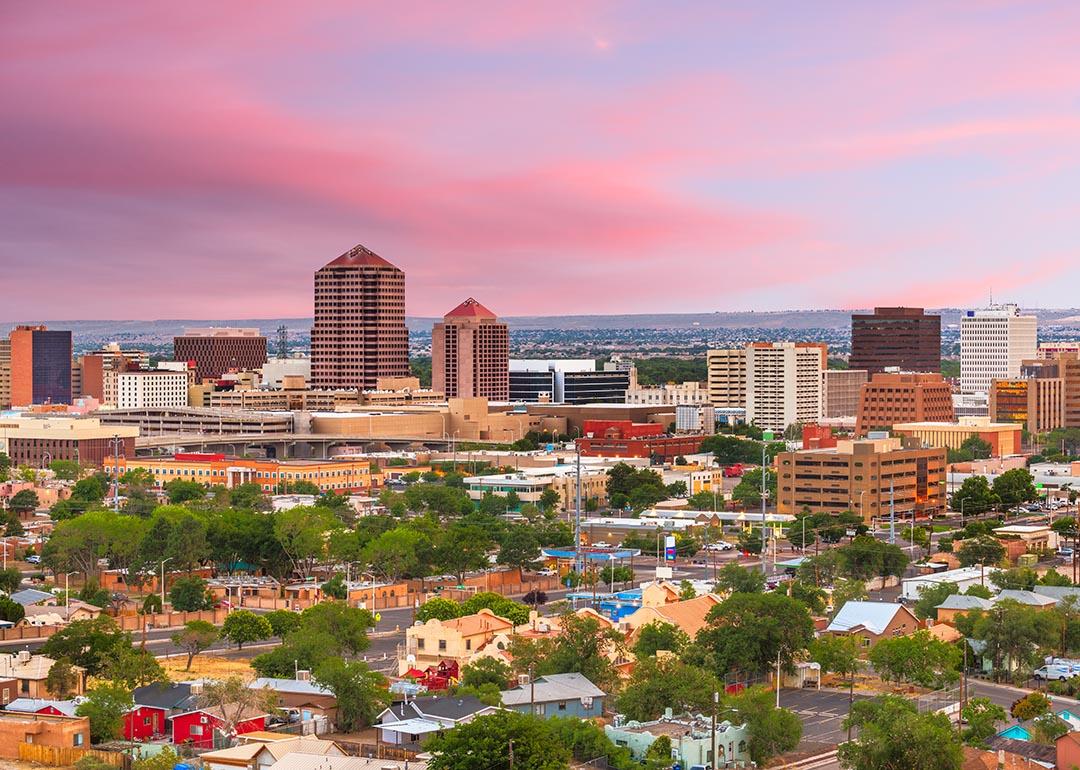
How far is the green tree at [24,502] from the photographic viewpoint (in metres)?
106

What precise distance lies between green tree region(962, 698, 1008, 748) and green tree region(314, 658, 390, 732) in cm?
1452

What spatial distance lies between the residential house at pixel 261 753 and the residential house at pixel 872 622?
21.7 m

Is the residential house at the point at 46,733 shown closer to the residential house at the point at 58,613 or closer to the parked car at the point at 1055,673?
the residential house at the point at 58,613

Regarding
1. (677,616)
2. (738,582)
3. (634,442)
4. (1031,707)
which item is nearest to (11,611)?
(677,616)

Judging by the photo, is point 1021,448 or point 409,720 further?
point 1021,448

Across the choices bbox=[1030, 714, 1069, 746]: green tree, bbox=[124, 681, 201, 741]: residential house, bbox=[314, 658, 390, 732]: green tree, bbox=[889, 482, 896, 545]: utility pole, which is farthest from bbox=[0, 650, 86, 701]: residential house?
bbox=[889, 482, 896, 545]: utility pole

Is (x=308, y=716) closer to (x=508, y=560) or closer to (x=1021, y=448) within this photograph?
(x=508, y=560)

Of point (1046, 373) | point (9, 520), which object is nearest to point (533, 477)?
point (9, 520)

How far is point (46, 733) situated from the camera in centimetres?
4731

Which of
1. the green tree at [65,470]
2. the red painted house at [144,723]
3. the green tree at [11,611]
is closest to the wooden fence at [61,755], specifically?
the red painted house at [144,723]

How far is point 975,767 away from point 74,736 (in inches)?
832

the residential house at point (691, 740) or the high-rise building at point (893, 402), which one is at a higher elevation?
the high-rise building at point (893, 402)

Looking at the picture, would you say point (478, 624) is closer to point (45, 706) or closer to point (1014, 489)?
point (45, 706)

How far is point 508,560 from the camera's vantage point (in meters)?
81.4
